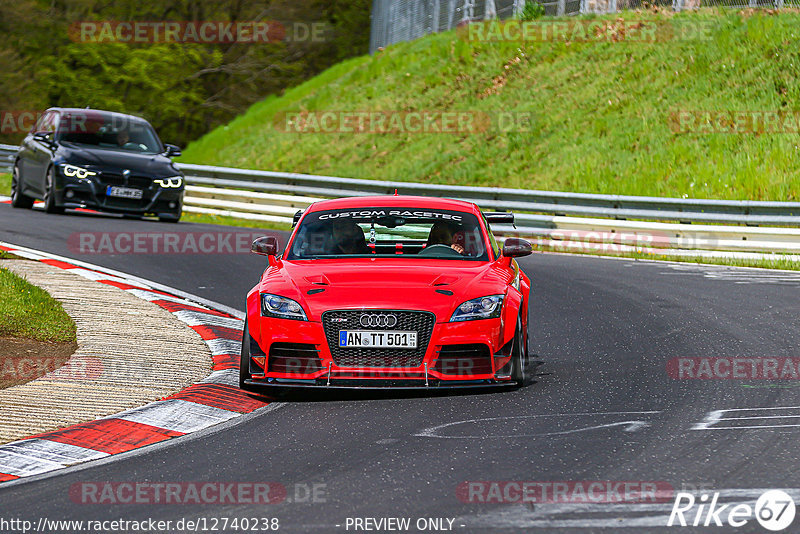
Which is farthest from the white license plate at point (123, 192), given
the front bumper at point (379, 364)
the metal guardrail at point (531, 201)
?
the front bumper at point (379, 364)

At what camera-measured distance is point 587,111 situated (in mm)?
30484

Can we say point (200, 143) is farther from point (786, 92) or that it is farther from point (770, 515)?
point (770, 515)

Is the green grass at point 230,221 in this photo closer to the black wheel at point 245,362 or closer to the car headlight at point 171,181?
the car headlight at point 171,181

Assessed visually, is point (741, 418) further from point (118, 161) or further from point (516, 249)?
point (118, 161)

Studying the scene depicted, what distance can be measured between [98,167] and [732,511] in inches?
641

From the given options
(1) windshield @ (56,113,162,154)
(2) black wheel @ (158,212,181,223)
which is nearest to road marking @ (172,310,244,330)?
(2) black wheel @ (158,212,181,223)

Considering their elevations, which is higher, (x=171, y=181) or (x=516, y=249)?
(x=171, y=181)

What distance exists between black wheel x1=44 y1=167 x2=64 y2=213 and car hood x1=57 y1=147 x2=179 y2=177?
424mm

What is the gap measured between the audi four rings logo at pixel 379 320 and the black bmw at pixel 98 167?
510 inches

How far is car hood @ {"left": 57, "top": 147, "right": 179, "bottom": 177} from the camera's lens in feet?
65.5

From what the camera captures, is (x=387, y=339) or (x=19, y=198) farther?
(x=19, y=198)

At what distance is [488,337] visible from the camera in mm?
7973

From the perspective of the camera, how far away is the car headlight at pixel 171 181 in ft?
66.9

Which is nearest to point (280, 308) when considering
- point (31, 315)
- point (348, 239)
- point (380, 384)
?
point (380, 384)
